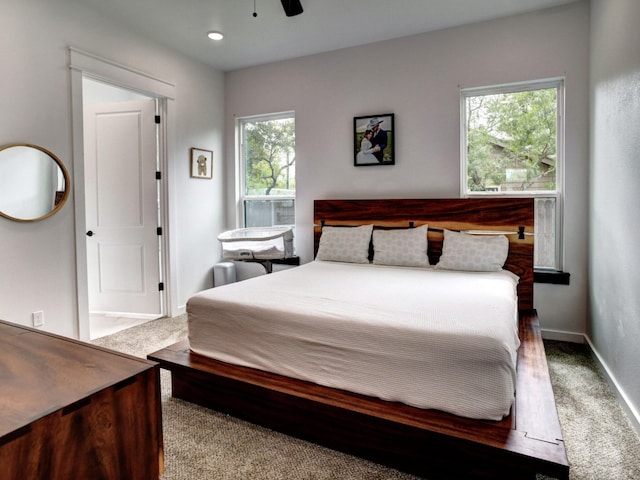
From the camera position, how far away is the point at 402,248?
3410 mm

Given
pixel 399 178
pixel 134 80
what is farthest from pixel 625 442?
pixel 134 80

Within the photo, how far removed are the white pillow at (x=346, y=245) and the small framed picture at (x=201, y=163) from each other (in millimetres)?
1658

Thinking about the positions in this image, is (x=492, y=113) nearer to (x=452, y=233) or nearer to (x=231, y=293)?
(x=452, y=233)

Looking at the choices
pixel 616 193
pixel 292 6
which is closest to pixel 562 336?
pixel 616 193

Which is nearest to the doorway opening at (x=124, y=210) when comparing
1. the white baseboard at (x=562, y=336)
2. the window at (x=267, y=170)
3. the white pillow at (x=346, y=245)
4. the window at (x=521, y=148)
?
the window at (x=267, y=170)

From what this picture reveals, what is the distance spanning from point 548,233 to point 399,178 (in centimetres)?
140

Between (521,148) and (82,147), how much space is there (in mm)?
3689

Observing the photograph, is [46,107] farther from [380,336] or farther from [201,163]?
[380,336]

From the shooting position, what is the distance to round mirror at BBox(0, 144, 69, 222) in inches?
105

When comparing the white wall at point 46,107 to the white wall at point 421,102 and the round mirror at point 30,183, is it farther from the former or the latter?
the white wall at point 421,102

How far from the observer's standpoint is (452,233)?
10.9 ft

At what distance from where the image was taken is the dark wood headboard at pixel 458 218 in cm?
321

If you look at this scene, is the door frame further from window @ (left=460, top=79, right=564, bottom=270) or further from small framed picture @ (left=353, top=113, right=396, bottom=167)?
window @ (left=460, top=79, right=564, bottom=270)

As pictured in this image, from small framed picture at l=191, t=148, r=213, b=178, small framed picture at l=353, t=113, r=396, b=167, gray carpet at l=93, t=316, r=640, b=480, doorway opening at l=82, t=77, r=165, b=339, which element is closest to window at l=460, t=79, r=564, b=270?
small framed picture at l=353, t=113, r=396, b=167
